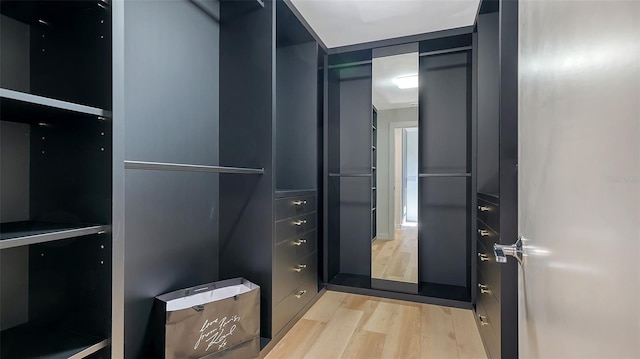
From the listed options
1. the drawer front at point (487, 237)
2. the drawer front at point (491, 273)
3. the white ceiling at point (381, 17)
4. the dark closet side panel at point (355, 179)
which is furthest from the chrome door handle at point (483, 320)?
the white ceiling at point (381, 17)

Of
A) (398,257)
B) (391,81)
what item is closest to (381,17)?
(391,81)

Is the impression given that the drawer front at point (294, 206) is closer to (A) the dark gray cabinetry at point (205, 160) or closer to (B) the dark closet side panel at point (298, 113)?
(A) the dark gray cabinetry at point (205, 160)

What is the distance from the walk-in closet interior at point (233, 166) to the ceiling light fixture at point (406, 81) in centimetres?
2

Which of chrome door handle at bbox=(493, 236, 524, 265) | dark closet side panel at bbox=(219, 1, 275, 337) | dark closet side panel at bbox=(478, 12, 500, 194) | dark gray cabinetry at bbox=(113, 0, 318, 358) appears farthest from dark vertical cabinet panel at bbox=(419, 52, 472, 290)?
A: chrome door handle at bbox=(493, 236, 524, 265)

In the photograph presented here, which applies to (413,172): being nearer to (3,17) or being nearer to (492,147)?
(492,147)

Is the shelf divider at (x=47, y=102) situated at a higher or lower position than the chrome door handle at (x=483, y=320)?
higher

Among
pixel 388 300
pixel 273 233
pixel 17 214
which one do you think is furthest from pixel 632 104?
pixel 388 300

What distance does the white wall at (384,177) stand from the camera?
114 inches

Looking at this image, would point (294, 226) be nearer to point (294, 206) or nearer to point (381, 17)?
point (294, 206)

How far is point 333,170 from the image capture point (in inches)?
120

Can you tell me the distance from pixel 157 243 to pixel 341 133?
2.08 meters

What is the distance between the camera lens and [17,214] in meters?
1.04

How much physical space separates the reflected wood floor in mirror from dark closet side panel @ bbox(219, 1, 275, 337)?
130 centimetres

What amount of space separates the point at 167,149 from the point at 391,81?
2.03 meters
